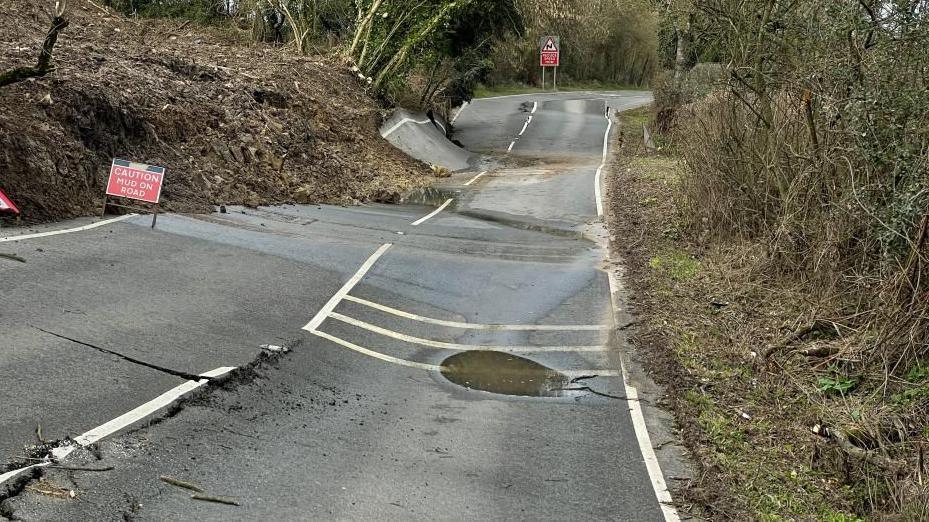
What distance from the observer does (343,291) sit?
12.7 m

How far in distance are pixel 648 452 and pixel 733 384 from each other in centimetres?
222

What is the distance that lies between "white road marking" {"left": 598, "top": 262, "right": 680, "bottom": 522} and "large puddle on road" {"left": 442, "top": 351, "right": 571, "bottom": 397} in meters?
0.75

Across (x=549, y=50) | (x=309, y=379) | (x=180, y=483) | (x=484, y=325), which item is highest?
(x=549, y=50)

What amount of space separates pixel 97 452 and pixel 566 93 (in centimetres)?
5594

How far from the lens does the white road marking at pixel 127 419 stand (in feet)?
20.7

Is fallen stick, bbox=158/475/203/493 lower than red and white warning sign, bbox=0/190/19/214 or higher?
lower

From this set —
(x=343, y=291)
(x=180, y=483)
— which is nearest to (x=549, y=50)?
(x=343, y=291)

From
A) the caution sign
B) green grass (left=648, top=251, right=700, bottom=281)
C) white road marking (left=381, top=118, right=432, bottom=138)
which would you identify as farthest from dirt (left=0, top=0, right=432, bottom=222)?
the caution sign

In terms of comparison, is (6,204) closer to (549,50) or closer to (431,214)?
(431,214)

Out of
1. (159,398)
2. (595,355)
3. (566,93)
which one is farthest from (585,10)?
(159,398)

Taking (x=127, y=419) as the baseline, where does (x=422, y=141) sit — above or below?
above

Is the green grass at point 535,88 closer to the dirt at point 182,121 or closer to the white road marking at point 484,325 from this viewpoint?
the dirt at point 182,121

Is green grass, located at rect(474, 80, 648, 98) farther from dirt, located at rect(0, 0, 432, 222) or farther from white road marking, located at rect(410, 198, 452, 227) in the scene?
Answer: white road marking, located at rect(410, 198, 452, 227)

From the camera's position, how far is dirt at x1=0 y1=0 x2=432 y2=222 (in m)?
14.6
